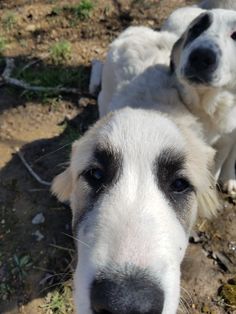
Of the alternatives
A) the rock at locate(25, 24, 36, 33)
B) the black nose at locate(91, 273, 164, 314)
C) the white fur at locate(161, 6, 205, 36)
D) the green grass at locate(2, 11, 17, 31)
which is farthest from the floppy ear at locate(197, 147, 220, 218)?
the green grass at locate(2, 11, 17, 31)

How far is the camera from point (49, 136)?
4.89 m

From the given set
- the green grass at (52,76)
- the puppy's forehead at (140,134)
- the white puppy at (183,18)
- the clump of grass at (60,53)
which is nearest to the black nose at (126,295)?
the puppy's forehead at (140,134)

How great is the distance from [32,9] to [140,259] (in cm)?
452

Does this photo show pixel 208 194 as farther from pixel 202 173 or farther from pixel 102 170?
pixel 102 170

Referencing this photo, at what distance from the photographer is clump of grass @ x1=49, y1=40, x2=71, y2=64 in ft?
17.9

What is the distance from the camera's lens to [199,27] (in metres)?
3.92

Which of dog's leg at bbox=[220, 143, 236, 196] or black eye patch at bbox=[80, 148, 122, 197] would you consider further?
dog's leg at bbox=[220, 143, 236, 196]

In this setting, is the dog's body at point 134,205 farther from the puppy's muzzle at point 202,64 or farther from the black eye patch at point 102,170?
the puppy's muzzle at point 202,64

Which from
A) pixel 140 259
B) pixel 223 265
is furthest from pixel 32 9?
pixel 140 259

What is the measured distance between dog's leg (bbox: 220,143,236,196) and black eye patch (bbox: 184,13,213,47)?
115 cm

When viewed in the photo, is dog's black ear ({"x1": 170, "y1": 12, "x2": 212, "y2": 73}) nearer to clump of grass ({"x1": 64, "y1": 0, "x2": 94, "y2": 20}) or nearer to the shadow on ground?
the shadow on ground

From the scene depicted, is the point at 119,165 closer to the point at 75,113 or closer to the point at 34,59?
the point at 75,113

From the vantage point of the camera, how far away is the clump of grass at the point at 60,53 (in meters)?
5.47

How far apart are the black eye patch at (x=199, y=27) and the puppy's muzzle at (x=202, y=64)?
23 cm
